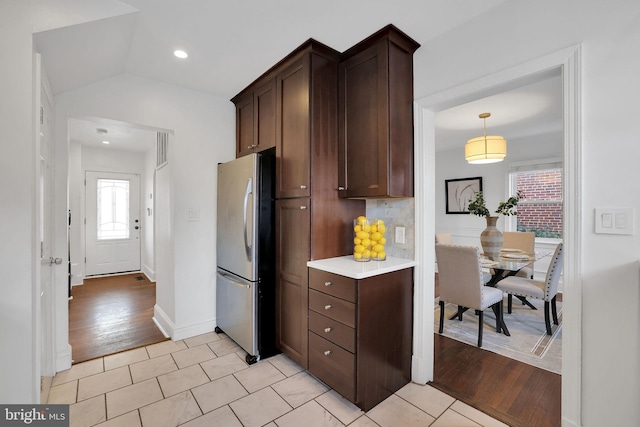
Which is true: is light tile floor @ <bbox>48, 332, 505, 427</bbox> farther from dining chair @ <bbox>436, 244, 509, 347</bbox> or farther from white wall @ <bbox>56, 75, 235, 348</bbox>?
dining chair @ <bbox>436, 244, 509, 347</bbox>

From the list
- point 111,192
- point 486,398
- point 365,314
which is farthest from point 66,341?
point 111,192

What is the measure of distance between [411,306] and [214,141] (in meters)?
2.47

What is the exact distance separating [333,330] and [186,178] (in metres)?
2.04

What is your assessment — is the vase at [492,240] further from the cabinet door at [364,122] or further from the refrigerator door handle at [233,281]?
the refrigerator door handle at [233,281]

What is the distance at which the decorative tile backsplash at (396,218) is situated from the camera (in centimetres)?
213

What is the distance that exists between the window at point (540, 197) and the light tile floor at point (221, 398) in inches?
157

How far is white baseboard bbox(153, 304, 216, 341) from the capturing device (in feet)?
8.99

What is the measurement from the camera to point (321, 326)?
1953mm

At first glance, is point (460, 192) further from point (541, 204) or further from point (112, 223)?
point (112, 223)

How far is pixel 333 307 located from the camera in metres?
1.86

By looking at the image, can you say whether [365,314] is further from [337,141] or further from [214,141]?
[214,141]

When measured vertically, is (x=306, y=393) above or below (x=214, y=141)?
below

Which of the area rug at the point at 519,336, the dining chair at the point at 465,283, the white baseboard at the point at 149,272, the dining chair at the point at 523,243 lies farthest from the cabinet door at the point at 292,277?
Result: the white baseboard at the point at 149,272

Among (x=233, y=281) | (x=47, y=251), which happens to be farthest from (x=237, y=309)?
(x=47, y=251)
